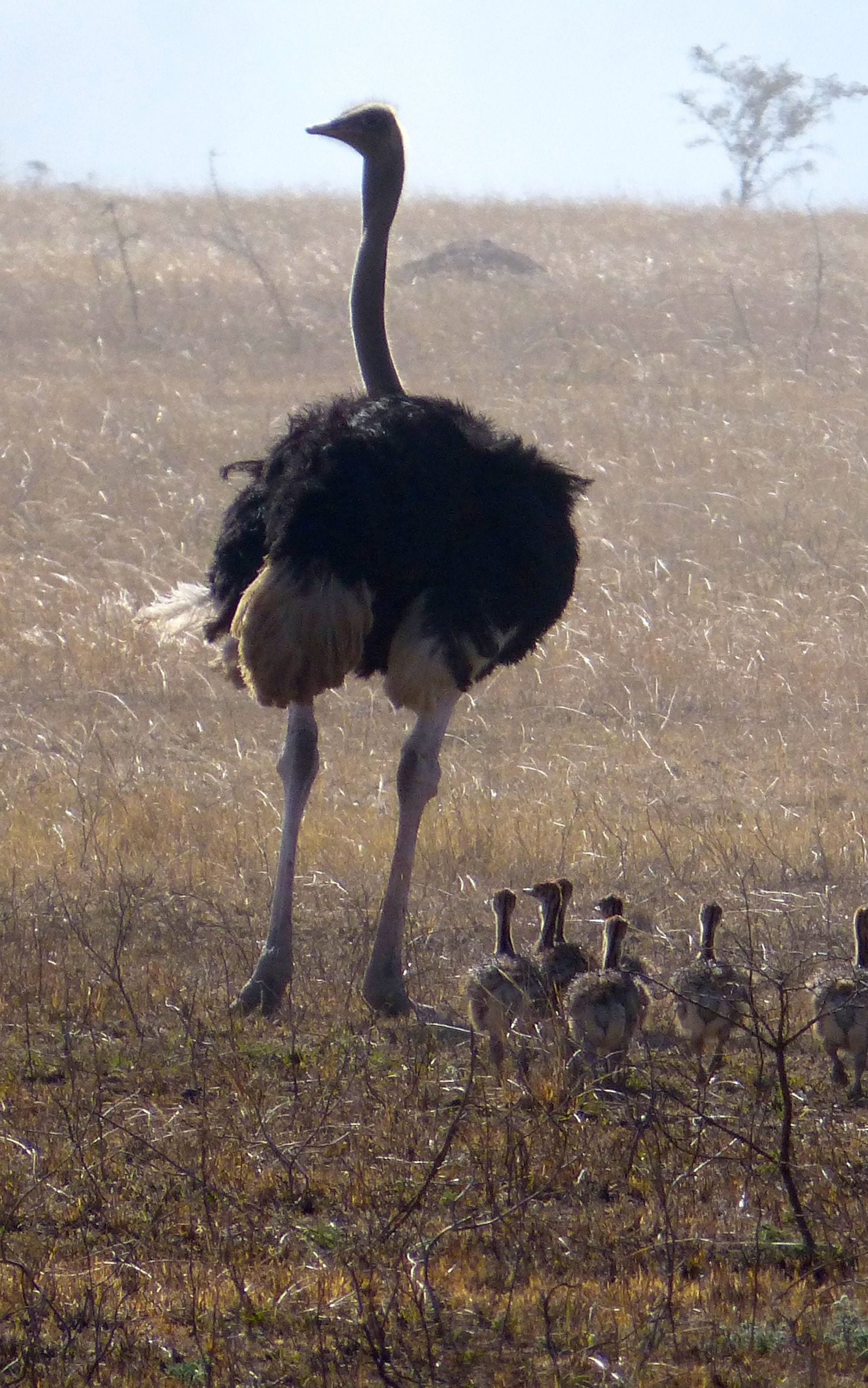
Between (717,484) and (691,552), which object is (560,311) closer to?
(717,484)

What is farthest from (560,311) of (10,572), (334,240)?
(10,572)

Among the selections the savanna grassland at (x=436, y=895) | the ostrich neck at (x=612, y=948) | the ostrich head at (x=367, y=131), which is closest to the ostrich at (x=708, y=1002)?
the savanna grassland at (x=436, y=895)

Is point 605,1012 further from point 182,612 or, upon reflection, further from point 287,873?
point 182,612

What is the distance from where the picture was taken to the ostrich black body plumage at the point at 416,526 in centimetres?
534

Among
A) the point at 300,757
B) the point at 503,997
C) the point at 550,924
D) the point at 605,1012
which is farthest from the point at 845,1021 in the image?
the point at 300,757

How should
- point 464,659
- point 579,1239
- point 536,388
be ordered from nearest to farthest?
point 579,1239 < point 464,659 < point 536,388

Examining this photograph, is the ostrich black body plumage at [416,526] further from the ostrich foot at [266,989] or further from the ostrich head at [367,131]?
the ostrich head at [367,131]

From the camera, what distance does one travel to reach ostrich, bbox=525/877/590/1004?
17.4 feet

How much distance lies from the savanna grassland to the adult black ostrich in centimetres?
64

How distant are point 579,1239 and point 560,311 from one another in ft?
67.6

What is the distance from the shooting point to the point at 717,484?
55.5 feet

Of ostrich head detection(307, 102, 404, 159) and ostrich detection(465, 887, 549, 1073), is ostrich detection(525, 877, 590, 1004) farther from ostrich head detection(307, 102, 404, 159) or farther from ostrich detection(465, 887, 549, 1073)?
ostrich head detection(307, 102, 404, 159)

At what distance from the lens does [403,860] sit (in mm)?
5844

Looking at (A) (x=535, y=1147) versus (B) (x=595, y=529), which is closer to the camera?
(A) (x=535, y=1147)
